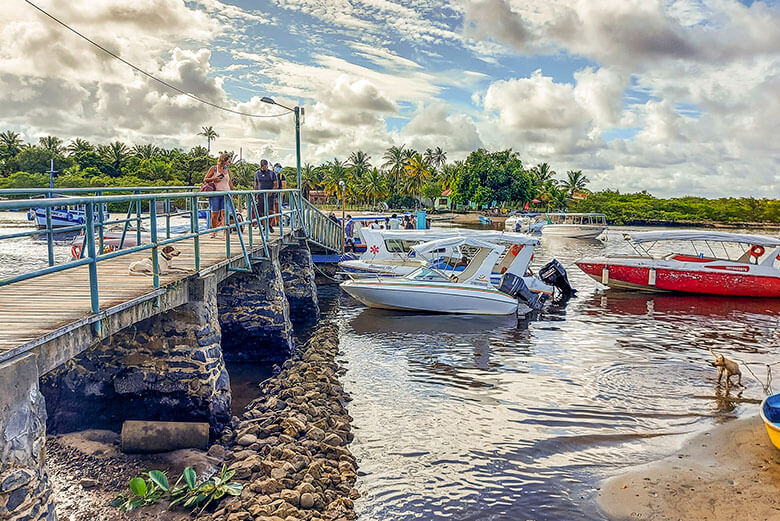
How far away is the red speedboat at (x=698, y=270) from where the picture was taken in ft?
75.5

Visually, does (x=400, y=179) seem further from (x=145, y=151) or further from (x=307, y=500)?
(x=307, y=500)

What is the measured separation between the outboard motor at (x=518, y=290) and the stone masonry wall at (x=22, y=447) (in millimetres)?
17041

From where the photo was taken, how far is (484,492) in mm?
7484

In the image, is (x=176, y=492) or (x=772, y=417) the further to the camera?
(x=772, y=417)

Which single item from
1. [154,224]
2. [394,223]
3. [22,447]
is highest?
[154,224]

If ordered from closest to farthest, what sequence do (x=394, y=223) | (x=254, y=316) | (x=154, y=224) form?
1. (x=154, y=224)
2. (x=254, y=316)
3. (x=394, y=223)

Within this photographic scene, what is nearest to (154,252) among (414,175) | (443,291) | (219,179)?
(219,179)

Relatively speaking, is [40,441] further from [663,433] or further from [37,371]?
[663,433]

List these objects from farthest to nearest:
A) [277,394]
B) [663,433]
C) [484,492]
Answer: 1. [277,394]
2. [663,433]
3. [484,492]

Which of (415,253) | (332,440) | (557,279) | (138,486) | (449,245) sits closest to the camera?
(138,486)

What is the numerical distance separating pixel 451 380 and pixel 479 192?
63.4 metres

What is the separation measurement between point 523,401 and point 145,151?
8821 cm

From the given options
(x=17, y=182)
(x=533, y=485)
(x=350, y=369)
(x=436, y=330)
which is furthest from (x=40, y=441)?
(x=17, y=182)

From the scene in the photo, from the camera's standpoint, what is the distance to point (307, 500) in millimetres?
6477
